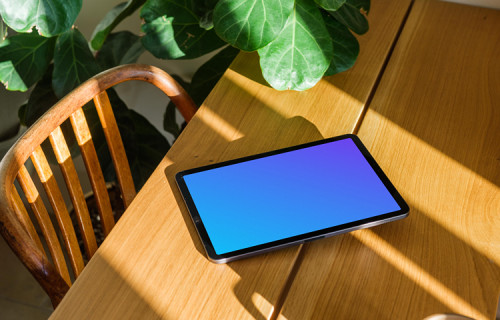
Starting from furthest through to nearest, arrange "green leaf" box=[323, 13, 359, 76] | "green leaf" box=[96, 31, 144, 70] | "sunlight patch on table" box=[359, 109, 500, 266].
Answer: "green leaf" box=[96, 31, 144, 70] < "green leaf" box=[323, 13, 359, 76] < "sunlight patch on table" box=[359, 109, 500, 266]

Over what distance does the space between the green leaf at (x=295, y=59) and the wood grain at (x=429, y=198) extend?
0.47 feet

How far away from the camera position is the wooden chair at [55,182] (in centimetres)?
75

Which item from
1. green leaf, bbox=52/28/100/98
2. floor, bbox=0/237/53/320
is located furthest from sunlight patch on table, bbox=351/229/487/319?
floor, bbox=0/237/53/320

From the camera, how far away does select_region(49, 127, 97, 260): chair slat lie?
34.7 inches

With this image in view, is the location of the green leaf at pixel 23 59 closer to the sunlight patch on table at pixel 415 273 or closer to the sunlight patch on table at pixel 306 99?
the sunlight patch on table at pixel 306 99

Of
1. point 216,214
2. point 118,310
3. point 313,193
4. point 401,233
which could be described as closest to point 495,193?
point 401,233

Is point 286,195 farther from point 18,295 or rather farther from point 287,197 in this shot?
point 18,295

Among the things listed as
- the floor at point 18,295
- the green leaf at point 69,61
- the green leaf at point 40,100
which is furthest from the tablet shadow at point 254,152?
the floor at point 18,295

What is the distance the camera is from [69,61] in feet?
3.91

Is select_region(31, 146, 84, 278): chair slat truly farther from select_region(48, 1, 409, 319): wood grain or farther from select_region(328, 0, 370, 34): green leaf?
select_region(328, 0, 370, 34): green leaf

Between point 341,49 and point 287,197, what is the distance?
387mm

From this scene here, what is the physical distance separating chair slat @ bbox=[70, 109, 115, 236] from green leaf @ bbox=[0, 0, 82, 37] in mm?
204

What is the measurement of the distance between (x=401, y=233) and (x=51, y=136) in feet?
2.04

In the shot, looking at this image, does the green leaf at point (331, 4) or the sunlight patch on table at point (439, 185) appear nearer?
the sunlight patch on table at point (439, 185)
